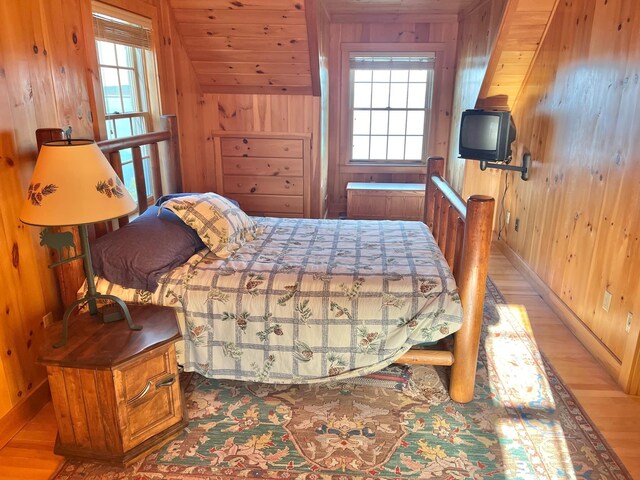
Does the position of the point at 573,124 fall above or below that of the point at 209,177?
above

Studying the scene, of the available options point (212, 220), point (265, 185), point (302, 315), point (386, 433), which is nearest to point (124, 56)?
point (212, 220)

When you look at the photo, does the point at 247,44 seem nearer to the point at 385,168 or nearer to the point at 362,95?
the point at 362,95

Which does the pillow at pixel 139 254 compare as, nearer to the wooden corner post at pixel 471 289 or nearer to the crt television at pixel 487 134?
the wooden corner post at pixel 471 289

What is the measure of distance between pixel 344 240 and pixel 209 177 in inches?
76.2

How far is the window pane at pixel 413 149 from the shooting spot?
555cm

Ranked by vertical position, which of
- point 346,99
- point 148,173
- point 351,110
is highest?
point 346,99

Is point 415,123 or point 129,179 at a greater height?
point 415,123

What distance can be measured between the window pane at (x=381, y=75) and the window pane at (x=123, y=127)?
10.3 feet

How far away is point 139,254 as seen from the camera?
A: 226 cm

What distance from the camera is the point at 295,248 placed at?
8.87ft

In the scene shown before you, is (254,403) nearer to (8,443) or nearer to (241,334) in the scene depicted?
(241,334)

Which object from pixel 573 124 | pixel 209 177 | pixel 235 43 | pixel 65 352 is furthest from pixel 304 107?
pixel 65 352

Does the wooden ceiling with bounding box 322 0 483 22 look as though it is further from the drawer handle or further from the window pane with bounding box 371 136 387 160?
the drawer handle

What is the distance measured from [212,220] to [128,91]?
1231 millimetres
